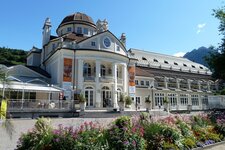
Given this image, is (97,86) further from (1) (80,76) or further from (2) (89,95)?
(1) (80,76)

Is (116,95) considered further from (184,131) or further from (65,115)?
(184,131)

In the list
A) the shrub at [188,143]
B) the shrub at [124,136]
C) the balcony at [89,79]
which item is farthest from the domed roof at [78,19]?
the shrub at [124,136]

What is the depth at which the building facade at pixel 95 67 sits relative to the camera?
1201 inches

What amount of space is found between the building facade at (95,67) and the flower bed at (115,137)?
2078cm

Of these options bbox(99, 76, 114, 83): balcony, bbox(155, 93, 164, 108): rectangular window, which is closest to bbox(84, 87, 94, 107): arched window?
bbox(99, 76, 114, 83): balcony

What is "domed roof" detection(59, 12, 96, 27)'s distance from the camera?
40.3 metres

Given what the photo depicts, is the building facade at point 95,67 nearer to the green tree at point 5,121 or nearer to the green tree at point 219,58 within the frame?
the green tree at point 219,58

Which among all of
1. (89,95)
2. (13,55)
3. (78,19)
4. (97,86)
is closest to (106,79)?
(97,86)

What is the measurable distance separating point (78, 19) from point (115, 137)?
35.8 m

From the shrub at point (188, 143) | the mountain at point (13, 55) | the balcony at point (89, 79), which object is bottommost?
the shrub at point (188, 143)

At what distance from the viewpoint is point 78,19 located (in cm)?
4059

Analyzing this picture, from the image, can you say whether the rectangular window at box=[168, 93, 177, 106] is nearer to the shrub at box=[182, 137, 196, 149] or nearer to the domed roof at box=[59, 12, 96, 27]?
the domed roof at box=[59, 12, 96, 27]

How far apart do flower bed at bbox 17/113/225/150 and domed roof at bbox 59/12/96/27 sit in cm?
3318

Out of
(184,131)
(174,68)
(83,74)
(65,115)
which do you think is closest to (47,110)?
(65,115)
